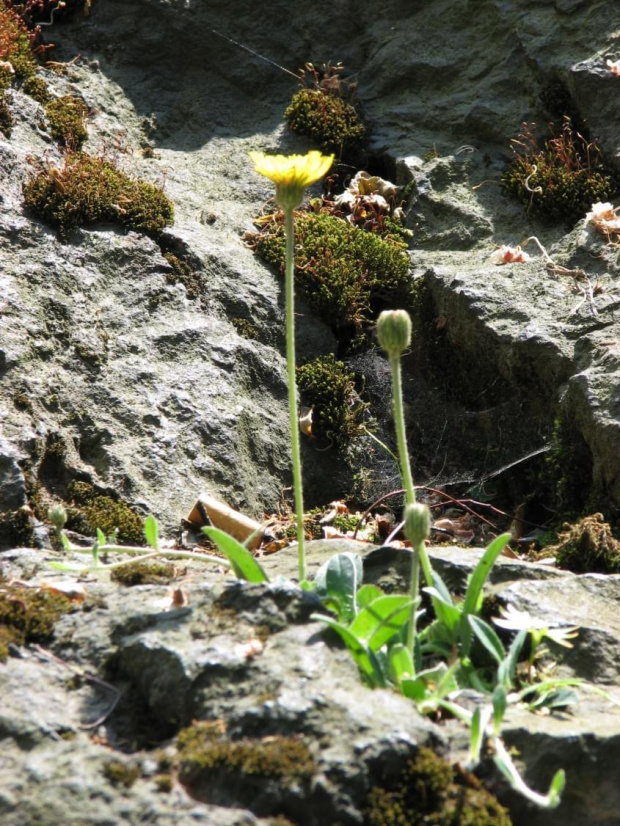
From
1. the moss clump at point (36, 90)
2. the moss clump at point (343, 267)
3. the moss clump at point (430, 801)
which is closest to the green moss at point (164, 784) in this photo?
the moss clump at point (430, 801)

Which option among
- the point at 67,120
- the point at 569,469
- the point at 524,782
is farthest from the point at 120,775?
the point at 67,120

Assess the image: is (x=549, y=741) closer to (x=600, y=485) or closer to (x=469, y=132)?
(x=600, y=485)

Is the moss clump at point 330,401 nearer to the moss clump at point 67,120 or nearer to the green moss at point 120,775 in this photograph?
the moss clump at point 67,120

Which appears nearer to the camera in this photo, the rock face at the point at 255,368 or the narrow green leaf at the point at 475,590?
the rock face at the point at 255,368

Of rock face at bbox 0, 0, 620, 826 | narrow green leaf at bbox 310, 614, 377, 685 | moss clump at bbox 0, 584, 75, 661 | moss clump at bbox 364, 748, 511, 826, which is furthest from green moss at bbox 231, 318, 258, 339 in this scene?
moss clump at bbox 364, 748, 511, 826

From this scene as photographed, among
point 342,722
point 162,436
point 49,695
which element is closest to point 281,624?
point 342,722

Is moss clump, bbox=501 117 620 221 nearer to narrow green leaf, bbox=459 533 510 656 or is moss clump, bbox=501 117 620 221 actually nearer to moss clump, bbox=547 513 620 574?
moss clump, bbox=547 513 620 574
